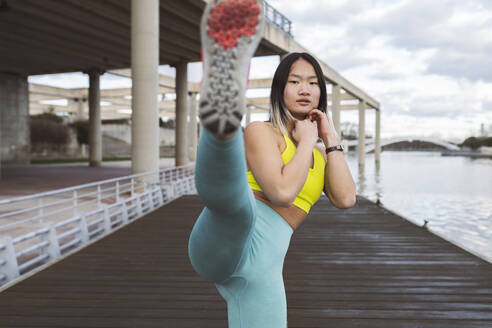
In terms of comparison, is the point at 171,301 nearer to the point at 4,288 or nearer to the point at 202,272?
the point at 4,288

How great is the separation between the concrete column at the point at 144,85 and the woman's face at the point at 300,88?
13.5m

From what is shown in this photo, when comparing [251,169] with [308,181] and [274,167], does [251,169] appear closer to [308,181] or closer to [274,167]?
[274,167]

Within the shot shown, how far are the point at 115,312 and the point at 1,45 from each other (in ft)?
93.2

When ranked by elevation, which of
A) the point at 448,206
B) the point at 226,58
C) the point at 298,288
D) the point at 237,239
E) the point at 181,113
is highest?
the point at 181,113

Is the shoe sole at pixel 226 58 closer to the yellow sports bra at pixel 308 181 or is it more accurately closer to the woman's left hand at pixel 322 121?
the yellow sports bra at pixel 308 181

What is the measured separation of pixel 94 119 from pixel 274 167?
3682 centimetres

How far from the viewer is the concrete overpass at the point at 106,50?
15.0m

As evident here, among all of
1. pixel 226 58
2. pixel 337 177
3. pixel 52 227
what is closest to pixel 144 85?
pixel 52 227

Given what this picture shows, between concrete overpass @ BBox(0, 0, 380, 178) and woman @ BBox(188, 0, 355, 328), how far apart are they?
45.1 feet

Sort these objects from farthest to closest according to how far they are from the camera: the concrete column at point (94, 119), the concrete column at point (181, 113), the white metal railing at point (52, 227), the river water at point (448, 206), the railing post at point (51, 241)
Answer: the concrete column at point (94, 119)
the concrete column at point (181, 113)
the river water at point (448, 206)
the railing post at point (51, 241)
the white metal railing at point (52, 227)

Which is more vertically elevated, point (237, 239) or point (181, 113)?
point (181, 113)

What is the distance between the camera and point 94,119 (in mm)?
35000

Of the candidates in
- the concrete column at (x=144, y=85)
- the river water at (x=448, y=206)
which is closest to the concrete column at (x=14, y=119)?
the concrete column at (x=144, y=85)

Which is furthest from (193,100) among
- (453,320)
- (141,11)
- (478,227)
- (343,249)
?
(453,320)
